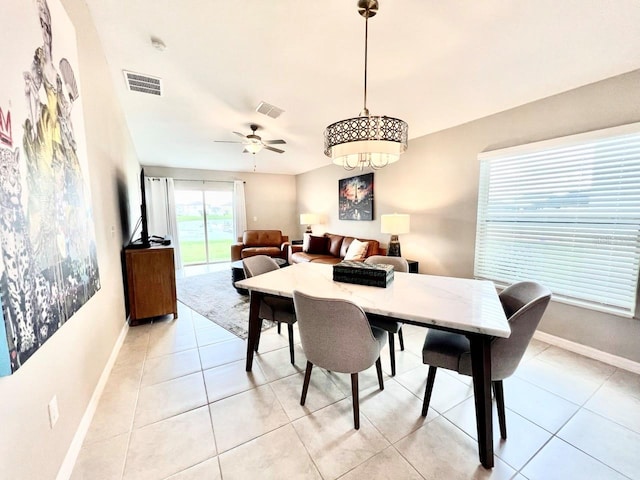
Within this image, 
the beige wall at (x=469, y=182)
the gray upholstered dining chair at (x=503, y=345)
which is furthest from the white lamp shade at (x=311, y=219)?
the gray upholstered dining chair at (x=503, y=345)

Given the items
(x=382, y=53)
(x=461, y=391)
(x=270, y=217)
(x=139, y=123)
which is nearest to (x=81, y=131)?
(x=382, y=53)

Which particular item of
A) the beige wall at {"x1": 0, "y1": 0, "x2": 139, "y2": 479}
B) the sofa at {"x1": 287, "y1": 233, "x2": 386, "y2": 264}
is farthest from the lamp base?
the beige wall at {"x1": 0, "y1": 0, "x2": 139, "y2": 479}

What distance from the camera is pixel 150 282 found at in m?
2.92

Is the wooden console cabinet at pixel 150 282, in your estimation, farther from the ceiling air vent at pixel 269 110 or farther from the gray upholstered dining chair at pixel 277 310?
the ceiling air vent at pixel 269 110

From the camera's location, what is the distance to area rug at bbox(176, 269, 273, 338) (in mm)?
2963

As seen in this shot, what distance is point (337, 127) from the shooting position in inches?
64.4

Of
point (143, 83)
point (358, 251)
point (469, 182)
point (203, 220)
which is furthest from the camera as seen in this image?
point (203, 220)

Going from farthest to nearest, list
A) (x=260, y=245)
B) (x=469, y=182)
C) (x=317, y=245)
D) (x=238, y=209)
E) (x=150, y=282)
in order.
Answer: (x=238, y=209) < (x=260, y=245) < (x=317, y=245) < (x=469, y=182) < (x=150, y=282)

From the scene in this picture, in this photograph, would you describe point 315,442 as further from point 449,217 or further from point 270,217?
point 270,217

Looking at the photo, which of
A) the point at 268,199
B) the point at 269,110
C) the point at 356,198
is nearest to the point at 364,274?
the point at 269,110

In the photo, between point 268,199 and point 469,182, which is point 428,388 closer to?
point 469,182

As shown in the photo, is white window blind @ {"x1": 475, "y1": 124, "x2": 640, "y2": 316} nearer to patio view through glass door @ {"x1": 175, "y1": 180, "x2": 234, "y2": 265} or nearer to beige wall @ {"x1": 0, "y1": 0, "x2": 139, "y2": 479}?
beige wall @ {"x1": 0, "y1": 0, "x2": 139, "y2": 479}

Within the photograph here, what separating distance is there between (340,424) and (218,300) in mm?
2718

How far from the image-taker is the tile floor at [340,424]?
4.23 ft
